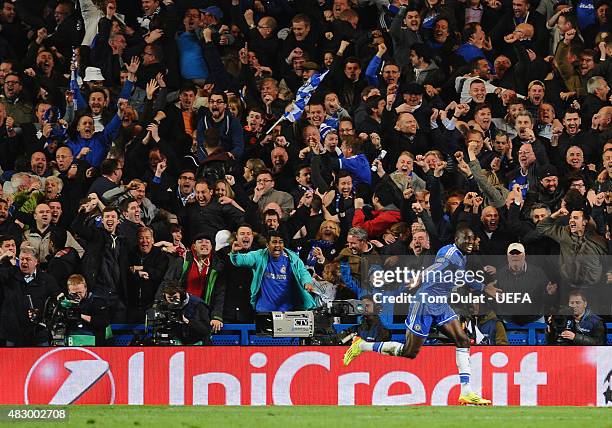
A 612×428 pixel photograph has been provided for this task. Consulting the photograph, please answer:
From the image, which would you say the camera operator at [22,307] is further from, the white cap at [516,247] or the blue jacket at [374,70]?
the white cap at [516,247]

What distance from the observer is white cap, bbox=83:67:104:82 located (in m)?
15.9

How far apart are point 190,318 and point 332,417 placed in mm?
2113

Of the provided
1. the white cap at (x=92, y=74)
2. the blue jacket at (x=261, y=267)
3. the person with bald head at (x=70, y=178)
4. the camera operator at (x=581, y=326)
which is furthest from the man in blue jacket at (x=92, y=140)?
the camera operator at (x=581, y=326)

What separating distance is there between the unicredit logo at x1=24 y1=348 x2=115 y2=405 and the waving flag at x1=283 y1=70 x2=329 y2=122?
13.6 feet

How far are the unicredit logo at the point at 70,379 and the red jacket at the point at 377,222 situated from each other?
3312mm

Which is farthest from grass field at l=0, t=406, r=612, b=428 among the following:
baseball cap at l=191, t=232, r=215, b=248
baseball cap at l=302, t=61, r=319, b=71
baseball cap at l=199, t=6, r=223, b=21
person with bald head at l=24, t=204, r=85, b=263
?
baseball cap at l=199, t=6, r=223, b=21

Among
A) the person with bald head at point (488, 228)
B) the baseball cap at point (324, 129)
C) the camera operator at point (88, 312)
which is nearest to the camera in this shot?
the camera operator at point (88, 312)

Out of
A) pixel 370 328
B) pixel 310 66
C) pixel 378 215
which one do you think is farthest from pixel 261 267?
pixel 310 66

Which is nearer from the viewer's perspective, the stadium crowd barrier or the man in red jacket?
the stadium crowd barrier

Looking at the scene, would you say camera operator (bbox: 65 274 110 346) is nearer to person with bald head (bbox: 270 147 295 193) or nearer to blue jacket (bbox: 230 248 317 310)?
blue jacket (bbox: 230 248 317 310)

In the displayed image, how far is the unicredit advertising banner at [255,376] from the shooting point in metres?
12.9

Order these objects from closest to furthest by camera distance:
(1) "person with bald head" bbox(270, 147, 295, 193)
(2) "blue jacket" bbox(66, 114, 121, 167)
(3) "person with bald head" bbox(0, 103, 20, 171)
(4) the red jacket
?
1. (4) the red jacket
2. (1) "person with bald head" bbox(270, 147, 295, 193)
3. (2) "blue jacket" bbox(66, 114, 121, 167)
4. (3) "person with bald head" bbox(0, 103, 20, 171)

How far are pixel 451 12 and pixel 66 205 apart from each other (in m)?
5.70

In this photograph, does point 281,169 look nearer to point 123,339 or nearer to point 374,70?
point 374,70
